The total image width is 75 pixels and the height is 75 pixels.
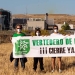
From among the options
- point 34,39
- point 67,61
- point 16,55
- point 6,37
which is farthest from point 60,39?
point 6,37

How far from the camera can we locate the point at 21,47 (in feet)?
35.0

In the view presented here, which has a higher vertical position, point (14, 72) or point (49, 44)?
point (49, 44)

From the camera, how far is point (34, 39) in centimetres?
1073

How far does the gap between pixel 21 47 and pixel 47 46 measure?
0.95 m

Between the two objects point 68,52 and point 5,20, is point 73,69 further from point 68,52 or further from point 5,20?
point 5,20

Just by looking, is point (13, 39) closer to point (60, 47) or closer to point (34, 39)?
point (34, 39)

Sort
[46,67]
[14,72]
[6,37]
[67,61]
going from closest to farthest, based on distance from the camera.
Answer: [14,72] → [46,67] → [67,61] → [6,37]

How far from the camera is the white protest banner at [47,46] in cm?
1070

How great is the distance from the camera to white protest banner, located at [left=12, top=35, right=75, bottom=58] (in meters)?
10.7

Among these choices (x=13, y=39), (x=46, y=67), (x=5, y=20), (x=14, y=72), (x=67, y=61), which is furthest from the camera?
(x=5, y=20)

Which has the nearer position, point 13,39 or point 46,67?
point 13,39

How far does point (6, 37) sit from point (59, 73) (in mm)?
51130

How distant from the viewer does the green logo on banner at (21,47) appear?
10.6 meters

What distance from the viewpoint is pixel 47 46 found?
1073cm
